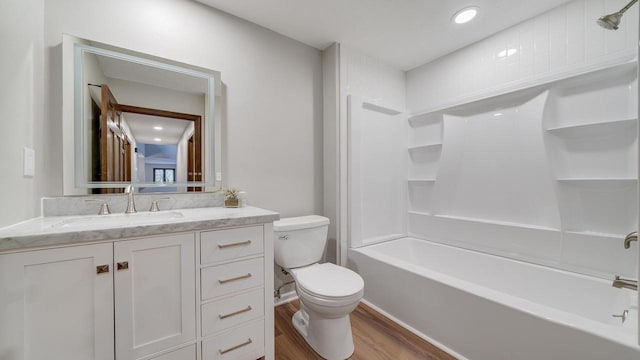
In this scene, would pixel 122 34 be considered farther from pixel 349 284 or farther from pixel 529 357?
pixel 529 357

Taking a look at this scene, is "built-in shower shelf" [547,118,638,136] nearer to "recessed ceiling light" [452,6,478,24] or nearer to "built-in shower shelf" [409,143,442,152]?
"built-in shower shelf" [409,143,442,152]

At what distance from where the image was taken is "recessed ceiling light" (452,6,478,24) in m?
1.73

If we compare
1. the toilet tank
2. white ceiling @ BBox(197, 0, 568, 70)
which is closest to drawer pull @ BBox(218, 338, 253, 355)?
the toilet tank

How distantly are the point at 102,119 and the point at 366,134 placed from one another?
6.57 ft

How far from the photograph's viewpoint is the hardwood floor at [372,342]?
147 cm

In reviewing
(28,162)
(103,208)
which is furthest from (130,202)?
(28,162)

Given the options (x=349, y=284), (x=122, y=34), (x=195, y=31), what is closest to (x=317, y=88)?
(x=195, y=31)

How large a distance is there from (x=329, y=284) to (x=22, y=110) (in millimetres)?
1750

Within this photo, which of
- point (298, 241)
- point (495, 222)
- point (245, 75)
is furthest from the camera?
point (495, 222)

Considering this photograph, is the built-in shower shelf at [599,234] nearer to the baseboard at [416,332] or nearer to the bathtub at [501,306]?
the bathtub at [501,306]

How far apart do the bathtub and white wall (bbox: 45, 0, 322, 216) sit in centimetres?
95

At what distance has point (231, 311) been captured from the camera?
1209 millimetres

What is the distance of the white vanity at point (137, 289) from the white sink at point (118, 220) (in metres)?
0.01

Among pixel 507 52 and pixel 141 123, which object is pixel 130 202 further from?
pixel 507 52
